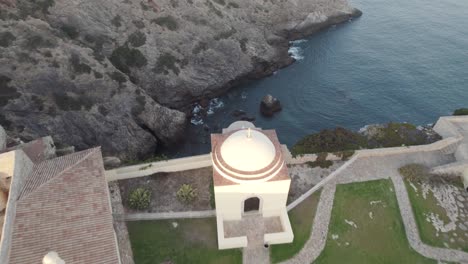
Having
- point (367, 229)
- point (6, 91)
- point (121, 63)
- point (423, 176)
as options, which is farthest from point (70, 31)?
point (423, 176)

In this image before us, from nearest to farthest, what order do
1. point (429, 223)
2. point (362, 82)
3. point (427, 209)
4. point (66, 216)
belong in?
1. point (66, 216)
2. point (429, 223)
3. point (427, 209)
4. point (362, 82)


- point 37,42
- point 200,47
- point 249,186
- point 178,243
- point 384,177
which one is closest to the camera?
point 249,186

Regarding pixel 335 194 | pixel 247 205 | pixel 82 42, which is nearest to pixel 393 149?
pixel 335 194

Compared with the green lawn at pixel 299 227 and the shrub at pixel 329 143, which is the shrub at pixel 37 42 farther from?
A: the green lawn at pixel 299 227

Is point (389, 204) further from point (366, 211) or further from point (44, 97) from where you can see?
point (44, 97)

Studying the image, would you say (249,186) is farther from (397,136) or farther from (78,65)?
(78,65)

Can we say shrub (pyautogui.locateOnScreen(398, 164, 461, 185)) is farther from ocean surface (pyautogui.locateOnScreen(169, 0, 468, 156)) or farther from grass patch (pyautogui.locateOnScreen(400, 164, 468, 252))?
ocean surface (pyautogui.locateOnScreen(169, 0, 468, 156))

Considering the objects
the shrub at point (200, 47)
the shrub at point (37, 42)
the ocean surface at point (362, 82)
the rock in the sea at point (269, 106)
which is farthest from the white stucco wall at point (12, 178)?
the shrub at point (200, 47)

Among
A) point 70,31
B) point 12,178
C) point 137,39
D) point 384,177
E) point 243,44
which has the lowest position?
point 243,44

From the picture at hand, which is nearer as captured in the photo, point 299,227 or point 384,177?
point 299,227
